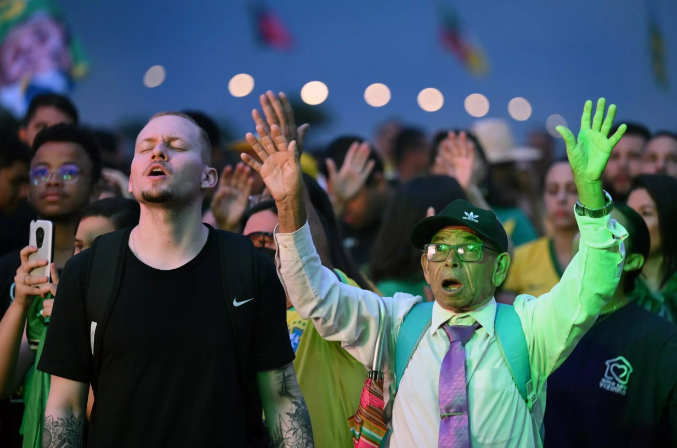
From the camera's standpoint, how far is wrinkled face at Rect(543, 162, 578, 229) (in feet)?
18.3

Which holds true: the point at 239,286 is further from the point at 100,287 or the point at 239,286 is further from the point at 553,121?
the point at 553,121

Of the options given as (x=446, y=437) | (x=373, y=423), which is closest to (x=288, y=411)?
(x=373, y=423)

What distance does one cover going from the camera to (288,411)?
9.69ft

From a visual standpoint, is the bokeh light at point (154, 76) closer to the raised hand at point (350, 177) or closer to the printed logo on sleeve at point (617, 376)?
the raised hand at point (350, 177)

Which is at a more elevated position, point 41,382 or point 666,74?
point 666,74

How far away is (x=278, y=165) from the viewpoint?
9.86ft

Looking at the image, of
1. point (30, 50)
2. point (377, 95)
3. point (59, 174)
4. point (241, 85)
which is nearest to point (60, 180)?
point (59, 174)

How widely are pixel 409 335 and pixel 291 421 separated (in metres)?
0.53

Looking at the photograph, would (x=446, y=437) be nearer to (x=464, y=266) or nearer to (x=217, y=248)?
(x=464, y=266)

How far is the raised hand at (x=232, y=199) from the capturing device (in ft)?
17.2

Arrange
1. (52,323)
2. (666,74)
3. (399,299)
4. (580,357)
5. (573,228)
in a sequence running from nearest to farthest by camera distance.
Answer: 1. (52,323)
2. (399,299)
3. (580,357)
4. (573,228)
5. (666,74)

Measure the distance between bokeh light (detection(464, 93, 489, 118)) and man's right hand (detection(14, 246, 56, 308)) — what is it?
6.52 metres

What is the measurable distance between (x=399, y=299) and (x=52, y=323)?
1.26m

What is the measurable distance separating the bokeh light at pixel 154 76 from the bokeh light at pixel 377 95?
223 cm
